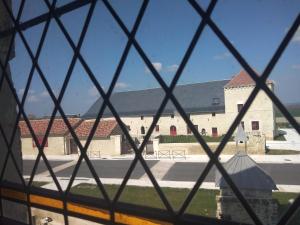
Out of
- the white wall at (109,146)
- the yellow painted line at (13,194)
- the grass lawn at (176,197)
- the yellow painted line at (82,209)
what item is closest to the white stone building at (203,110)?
the white wall at (109,146)

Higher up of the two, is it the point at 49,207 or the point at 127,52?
the point at 127,52

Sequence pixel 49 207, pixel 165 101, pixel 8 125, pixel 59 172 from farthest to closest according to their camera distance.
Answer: pixel 59 172 → pixel 8 125 → pixel 49 207 → pixel 165 101

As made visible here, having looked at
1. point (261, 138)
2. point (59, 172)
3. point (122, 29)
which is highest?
point (122, 29)

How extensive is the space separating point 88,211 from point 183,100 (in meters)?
29.3

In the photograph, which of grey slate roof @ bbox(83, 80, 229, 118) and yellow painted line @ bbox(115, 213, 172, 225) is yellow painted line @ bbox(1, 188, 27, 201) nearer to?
yellow painted line @ bbox(115, 213, 172, 225)

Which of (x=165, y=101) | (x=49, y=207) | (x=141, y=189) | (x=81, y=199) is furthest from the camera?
(x=141, y=189)

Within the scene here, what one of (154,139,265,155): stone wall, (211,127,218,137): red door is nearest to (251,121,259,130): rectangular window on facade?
(211,127,218,137): red door

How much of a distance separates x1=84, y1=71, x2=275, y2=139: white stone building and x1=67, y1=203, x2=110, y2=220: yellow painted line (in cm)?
2024

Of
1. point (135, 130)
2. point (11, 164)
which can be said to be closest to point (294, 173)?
point (11, 164)

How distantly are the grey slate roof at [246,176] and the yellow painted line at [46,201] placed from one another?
5.22 metres

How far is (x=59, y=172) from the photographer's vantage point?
18047mm

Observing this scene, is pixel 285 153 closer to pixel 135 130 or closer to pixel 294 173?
pixel 294 173

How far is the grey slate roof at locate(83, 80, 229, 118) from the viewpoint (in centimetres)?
2859

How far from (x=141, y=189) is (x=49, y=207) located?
11.1 m
